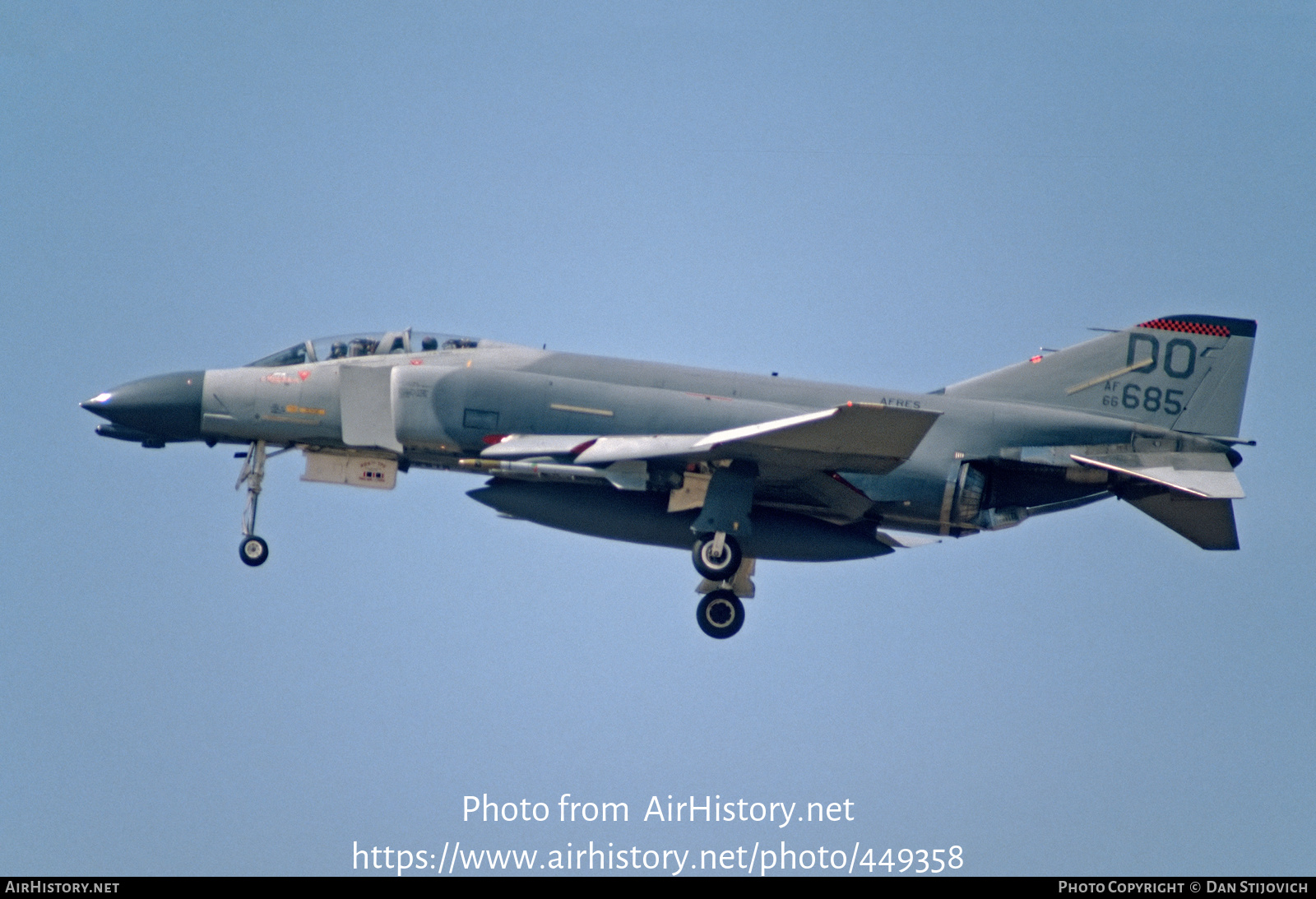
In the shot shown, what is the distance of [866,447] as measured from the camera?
16.8 m

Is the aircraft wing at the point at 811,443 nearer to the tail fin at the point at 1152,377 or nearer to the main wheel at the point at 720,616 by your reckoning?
the main wheel at the point at 720,616

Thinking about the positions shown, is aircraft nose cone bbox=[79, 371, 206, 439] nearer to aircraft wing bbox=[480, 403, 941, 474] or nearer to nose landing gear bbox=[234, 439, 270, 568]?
nose landing gear bbox=[234, 439, 270, 568]

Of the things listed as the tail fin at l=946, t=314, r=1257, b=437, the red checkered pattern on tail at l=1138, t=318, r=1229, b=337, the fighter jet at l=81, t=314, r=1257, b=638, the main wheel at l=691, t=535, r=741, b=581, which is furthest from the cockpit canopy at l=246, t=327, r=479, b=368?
the red checkered pattern on tail at l=1138, t=318, r=1229, b=337

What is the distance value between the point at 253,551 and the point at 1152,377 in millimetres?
11606

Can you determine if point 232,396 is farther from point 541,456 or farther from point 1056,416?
point 1056,416

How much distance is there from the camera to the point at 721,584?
64.4 feet

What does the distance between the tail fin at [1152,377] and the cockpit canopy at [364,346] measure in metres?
6.50

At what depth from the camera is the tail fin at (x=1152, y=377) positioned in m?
19.1

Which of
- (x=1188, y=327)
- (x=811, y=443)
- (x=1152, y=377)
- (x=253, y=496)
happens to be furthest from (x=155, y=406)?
(x=1188, y=327)

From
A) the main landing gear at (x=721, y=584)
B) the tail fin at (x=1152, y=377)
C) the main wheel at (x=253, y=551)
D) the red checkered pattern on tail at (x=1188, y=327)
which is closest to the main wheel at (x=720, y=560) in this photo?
the main landing gear at (x=721, y=584)

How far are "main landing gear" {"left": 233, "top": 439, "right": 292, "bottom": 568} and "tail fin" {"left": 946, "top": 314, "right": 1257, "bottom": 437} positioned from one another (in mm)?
8826
